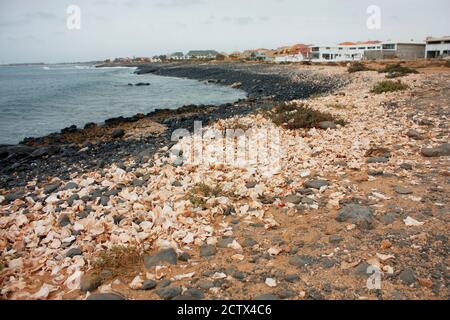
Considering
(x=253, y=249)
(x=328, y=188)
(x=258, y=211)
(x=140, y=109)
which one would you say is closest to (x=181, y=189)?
(x=258, y=211)

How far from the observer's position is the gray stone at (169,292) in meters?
3.79

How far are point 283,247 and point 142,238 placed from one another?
2.09 metres

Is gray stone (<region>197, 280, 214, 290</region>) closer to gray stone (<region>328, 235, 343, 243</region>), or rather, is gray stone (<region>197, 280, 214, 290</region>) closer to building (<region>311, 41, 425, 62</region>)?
gray stone (<region>328, 235, 343, 243</region>)

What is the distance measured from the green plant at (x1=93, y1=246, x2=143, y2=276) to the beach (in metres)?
0.02

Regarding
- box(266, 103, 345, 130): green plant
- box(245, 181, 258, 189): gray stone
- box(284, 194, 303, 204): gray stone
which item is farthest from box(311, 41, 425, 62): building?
box(284, 194, 303, 204): gray stone

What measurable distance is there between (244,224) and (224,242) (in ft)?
2.01

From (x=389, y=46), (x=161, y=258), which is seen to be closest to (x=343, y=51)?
(x=389, y=46)

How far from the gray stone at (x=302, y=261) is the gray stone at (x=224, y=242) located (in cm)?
96

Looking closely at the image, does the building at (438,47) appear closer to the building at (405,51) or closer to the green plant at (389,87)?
the building at (405,51)

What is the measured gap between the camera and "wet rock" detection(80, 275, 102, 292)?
13.1ft

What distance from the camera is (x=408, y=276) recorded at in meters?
3.79

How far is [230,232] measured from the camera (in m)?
5.14

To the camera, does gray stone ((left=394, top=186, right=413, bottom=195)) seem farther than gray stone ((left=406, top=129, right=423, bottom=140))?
No

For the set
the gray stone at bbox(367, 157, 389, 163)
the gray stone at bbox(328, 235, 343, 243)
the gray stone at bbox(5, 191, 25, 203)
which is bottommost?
the gray stone at bbox(5, 191, 25, 203)
